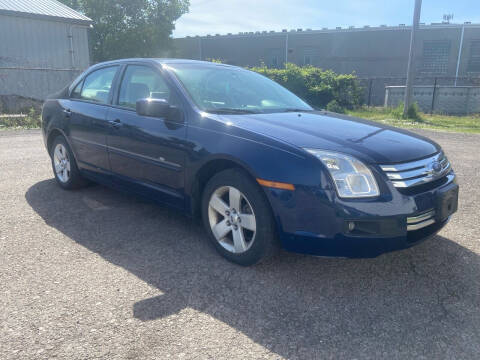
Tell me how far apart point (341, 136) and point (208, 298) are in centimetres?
147

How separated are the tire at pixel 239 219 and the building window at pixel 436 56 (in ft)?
115

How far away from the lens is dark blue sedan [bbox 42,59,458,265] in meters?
2.67

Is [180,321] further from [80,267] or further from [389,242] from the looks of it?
[389,242]

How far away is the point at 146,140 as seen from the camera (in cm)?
370

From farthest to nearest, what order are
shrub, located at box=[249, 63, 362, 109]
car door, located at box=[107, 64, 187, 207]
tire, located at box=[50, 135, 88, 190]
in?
shrub, located at box=[249, 63, 362, 109] < tire, located at box=[50, 135, 88, 190] < car door, located at box=[107, 64, 187, 207]

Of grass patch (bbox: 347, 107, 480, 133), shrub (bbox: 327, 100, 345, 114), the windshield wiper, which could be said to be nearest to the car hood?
the windshield wiper

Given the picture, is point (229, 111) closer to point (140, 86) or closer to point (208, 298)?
point (140, 86)

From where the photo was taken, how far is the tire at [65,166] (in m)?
4.96

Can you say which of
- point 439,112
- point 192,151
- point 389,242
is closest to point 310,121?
point 192,151

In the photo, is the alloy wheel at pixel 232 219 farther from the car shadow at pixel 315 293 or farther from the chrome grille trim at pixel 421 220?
the chrome grille trim at pixel 421 220

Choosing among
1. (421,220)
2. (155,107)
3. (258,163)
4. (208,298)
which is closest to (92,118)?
(155,107)

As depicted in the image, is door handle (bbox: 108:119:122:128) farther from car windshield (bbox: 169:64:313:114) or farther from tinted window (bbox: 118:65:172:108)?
car windshield (bbox: 169:64:313:114)

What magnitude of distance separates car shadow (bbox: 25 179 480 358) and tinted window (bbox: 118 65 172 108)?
123cm

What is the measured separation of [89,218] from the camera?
4211 millimetres
